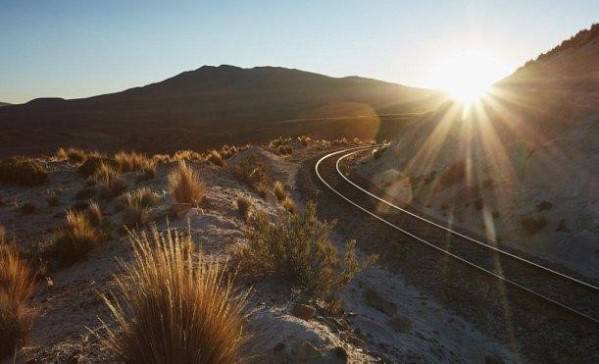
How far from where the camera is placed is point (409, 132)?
98.2ft

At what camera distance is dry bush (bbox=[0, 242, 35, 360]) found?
563 centimetres

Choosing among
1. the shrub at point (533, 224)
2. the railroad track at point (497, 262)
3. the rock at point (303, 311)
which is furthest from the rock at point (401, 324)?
the shrub at point (533, 224)

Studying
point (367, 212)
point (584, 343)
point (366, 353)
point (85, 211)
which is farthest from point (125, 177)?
point (584, 343)

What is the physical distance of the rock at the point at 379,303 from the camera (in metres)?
8.76

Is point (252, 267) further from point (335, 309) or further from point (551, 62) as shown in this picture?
point (551, 62)

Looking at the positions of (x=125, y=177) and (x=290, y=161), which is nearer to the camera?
(x=125, y=177)

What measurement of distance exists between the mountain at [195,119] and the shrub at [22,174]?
125 ft

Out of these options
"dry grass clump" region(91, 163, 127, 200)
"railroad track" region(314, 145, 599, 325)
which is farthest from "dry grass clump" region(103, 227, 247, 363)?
"dry grass clump" region(91, 163, 127, 200)

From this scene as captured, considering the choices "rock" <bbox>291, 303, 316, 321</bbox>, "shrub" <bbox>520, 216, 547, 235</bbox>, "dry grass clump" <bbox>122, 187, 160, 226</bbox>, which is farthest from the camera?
"shrub" <bbox>520, 216, 547, 235</bbox>

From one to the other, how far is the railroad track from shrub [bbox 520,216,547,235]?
150 cm

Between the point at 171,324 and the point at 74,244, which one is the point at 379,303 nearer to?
the point at 171,324

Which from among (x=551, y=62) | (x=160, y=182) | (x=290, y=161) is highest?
(x=551, y=62)

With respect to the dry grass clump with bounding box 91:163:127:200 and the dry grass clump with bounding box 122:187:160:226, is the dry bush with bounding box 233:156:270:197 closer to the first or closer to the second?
the dry grass clump with bounding box 91:163:127:200

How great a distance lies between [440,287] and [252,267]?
4704 mm
